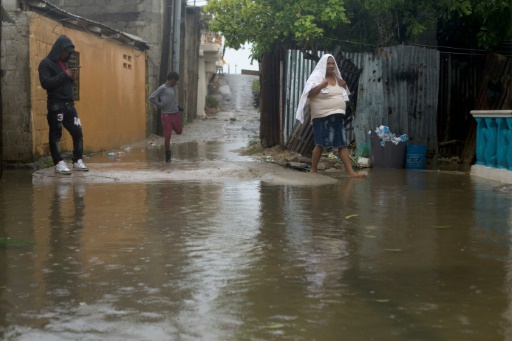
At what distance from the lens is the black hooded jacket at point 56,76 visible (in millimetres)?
10484

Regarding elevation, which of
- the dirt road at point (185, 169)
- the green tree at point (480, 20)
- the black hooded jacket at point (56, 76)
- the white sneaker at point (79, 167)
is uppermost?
the green tree at point (480, 20)

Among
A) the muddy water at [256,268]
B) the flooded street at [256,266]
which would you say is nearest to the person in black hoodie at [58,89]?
the flooded street at [256,266]

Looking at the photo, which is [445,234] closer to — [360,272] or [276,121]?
[360,272]

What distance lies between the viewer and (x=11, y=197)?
811 cm

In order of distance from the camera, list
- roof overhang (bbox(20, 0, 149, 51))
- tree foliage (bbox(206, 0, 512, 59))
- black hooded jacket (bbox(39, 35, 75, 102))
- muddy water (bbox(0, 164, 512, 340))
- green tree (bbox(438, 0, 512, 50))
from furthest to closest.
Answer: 1. tree foliage (bbox(206, 0, 512, 59))
2. green tree (bbox(438, 0, 512, 50))
3. roof overhang (bbox(20, 0, 149, 51))
4. black hooded jacket (bbox(39, 35, 75, 102))
5. muddy water (bbox(0, 164, 512, 340))

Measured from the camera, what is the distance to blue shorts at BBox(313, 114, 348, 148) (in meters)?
10.8

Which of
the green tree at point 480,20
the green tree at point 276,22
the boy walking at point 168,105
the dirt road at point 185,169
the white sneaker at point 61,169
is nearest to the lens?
the dirt road at point 185,169

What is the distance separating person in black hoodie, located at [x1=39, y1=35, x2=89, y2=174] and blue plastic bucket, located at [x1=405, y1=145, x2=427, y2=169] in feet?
17.1

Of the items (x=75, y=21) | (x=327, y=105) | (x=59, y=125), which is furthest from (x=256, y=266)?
(x=75, y=21)

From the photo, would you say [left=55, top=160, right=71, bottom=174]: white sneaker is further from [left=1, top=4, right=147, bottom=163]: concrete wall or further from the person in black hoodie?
[left=1, top=4, right=147, bottom=163]: concrete wall

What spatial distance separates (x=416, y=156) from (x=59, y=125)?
5.69 m

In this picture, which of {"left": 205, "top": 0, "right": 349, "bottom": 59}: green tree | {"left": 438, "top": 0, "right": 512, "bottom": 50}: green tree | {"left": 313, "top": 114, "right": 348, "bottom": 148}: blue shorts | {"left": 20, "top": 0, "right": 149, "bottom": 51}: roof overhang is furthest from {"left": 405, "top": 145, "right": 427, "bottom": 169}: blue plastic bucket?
{"left": 20, "top": 0, "right": 149, "bottom": 51}: roof overhang

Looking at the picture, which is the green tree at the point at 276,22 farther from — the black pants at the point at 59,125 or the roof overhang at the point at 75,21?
the black pants at the point at 59,125

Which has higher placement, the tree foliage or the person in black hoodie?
the tree foliage
